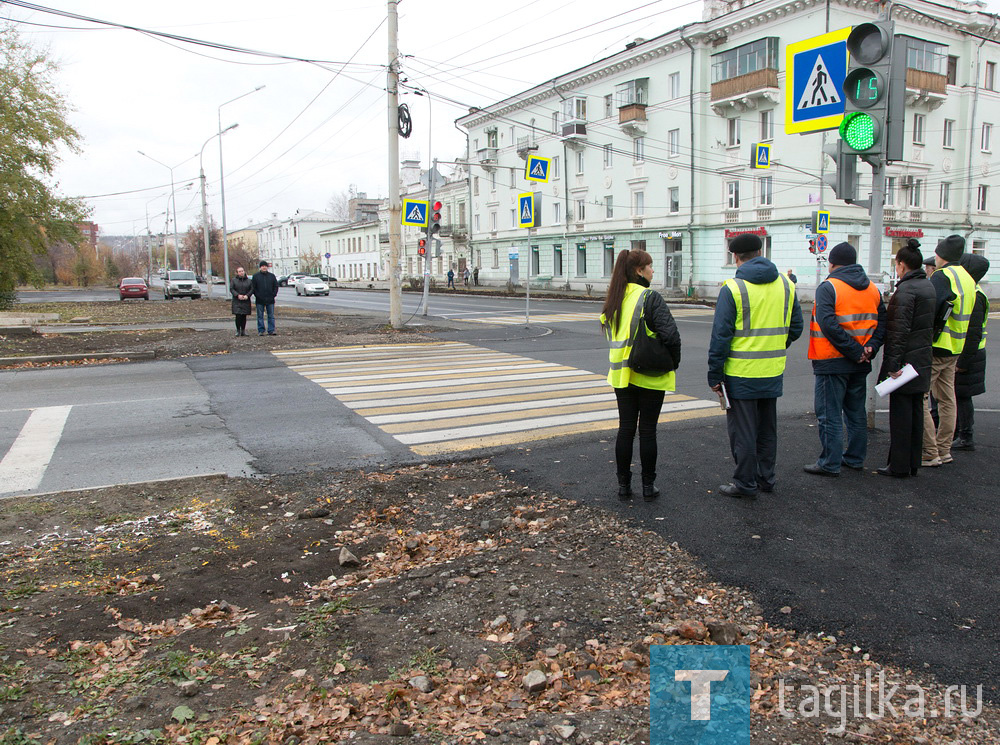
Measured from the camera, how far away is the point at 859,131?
20.9 ft

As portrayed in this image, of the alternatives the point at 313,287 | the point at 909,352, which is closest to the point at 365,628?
the point at 909,352

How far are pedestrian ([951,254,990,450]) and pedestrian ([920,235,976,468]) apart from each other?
24 cm

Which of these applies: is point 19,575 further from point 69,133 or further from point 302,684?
point 69,133

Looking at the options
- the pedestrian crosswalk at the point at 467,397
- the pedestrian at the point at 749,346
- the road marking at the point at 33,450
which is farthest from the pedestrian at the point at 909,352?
the road marking at the point at 33,450

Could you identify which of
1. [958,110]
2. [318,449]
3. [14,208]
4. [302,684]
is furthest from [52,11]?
[958,110]

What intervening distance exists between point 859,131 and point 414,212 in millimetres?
14389

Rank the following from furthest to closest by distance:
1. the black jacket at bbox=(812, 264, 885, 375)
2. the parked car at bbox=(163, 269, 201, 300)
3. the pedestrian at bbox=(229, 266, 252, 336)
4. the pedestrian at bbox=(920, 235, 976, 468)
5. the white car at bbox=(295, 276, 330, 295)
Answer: the white car at bbox=(295, 276, 330, 295) → the parked car at bbox=(163, 269, 201, 300) → the pedestrian at bbox=(229, 266, 252, 336) → the pedestrian at bbox=(920, 235, 976, 468) → the black jacket at bbox=(812, 264, 885, 375)

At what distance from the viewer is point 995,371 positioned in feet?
40.1

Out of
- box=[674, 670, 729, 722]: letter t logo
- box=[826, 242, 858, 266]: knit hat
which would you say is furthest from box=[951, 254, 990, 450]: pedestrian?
box=[674, 670, 729, 722]: letter t logo

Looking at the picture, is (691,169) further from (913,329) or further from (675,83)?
(913,329)

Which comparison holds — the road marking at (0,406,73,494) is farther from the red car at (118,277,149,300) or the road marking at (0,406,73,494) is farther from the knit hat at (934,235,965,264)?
A: the red car at (118,277,149,300)

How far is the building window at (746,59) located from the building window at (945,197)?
475 inches

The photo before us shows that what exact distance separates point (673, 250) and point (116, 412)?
130 ft

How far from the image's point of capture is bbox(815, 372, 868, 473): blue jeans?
18.8 ft
